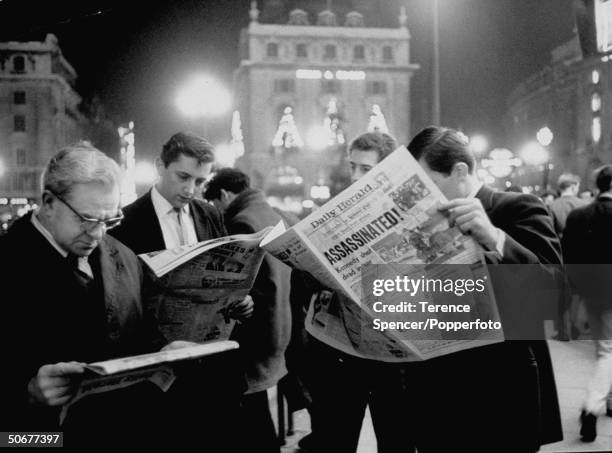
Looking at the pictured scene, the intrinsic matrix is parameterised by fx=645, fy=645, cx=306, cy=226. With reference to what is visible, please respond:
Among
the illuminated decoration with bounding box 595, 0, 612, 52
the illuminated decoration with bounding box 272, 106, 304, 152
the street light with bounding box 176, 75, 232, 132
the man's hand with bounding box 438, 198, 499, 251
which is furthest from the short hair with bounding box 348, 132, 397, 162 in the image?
the illuminated decoration with bounding box 272, 106, 304, 152

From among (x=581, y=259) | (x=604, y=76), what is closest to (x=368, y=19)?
(x=604, y=76)

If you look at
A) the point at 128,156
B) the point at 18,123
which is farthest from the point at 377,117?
the point at 18,123

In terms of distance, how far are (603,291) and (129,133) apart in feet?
115

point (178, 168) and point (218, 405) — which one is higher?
point (178, 168)

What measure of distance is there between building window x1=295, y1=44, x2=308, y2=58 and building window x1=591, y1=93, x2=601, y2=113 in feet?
85.9

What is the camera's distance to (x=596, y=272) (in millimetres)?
6012

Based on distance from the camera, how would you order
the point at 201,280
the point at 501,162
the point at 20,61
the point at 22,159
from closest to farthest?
the point at 201,280
the point at 501,162
the point at 20,61
the point at 22,159

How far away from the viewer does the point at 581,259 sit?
20.5 ft

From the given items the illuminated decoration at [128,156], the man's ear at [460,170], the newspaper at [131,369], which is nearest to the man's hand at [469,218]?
the man's ear at [460,170]

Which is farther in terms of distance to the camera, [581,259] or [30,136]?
[30,136]

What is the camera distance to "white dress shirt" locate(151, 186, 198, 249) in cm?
385

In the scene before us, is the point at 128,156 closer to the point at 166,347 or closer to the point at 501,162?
the point at 501,162

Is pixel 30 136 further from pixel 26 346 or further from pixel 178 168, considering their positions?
pixel 26 346

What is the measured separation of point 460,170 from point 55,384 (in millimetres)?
1610
